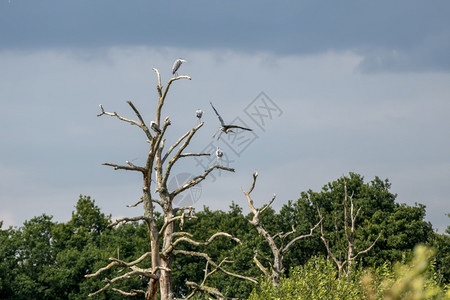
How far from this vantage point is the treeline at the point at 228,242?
54.5 m

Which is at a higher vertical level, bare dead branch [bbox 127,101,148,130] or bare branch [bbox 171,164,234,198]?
bare dead branch [bbox 127,101,148,130]

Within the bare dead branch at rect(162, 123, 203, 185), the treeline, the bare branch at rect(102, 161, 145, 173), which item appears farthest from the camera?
the treeline

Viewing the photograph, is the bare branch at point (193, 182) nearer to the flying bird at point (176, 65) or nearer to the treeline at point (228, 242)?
the flying bird at point (176, 65)

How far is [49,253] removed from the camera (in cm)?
6303

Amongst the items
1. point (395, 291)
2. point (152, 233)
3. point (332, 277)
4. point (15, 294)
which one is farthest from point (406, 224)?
point (395, 291)

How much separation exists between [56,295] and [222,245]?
47.3 ft

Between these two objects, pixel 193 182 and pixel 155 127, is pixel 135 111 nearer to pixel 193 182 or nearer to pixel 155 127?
pixel 155 127

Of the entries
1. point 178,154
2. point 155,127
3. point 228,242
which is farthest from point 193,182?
point 228,242

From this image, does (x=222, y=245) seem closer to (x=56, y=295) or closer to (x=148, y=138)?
(x=56, y=295)

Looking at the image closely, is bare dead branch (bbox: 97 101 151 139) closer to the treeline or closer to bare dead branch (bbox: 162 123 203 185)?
bare dead branch (bbox: 162 123 203 185)

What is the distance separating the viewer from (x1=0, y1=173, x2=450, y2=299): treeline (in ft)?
179

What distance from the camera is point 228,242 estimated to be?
63719 millimetres

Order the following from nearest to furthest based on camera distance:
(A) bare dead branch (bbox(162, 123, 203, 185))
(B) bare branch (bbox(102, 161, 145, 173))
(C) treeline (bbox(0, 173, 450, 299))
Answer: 1. (B) bare branch (bbox(102, 161, 145, 173))
2. (A) bare dead branch (bbox(162, 123, 203, 185))
3. (C) treeline (bbox(0, 173, 450, 299))

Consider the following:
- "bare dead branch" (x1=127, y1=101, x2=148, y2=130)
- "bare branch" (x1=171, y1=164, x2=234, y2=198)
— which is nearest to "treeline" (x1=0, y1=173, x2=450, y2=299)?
"bare branch" (x1=171, y1=164, x2=234, y2=198)
